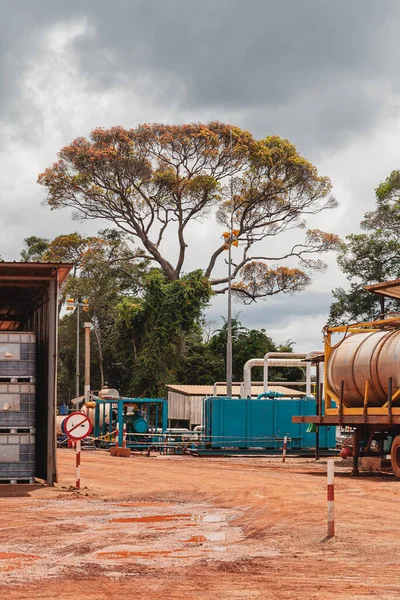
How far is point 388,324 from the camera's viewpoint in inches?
1028

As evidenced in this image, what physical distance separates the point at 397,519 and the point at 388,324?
10690 millimetres

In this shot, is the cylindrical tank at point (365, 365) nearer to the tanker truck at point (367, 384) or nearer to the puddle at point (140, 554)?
A: the tanker truck at point (367, 384)

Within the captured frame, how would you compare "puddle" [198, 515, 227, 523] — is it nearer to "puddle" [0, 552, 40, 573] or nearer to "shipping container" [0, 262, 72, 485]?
"puddle" [0, 552, 40, 573]

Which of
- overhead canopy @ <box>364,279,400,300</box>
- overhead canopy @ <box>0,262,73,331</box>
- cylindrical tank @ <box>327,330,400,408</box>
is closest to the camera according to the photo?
overhead canopy @ <box>0,262,73,331</box>

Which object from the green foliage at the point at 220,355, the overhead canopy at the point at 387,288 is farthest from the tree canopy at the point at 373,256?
the overhead canopy at the point at 387,288

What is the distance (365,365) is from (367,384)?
52cm

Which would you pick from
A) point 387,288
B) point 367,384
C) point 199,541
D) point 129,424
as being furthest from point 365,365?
point 129,424

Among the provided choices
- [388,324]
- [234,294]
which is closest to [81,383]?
[234,294]

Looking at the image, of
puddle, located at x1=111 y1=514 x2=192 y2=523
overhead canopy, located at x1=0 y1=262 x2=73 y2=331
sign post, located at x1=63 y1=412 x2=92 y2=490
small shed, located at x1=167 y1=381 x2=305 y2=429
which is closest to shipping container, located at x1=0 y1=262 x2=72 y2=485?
overhead canopy, located at x1=0 y1=262 x2=73 y2=331

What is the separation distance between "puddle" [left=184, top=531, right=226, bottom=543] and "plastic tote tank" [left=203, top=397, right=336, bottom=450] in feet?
85.6

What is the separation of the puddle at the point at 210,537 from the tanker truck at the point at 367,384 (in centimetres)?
1130

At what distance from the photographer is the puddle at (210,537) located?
524 inches

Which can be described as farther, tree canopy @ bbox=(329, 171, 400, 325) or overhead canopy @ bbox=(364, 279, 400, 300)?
tree canopy @ bbox=(329, 171, 400, 325)

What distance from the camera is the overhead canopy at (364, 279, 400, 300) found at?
27616 millimetres
